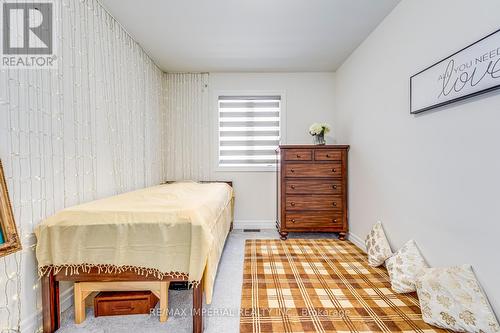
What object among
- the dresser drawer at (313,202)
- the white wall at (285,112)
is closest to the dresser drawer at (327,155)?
the dresser drawer at (313,202)

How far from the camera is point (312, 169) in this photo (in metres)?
3.02

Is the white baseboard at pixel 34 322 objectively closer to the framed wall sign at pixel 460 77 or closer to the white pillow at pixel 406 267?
the white pillow at pixel 406 267

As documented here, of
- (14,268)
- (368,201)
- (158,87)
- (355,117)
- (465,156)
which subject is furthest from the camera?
(158,87)

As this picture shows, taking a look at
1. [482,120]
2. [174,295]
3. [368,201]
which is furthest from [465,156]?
[174,295]

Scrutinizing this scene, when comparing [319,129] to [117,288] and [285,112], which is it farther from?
[117,288]

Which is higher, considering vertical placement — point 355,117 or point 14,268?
point 355,117

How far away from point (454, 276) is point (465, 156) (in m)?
0.69

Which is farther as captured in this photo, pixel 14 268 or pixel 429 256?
pixel 429 256

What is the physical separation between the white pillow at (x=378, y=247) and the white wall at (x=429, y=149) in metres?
0.07

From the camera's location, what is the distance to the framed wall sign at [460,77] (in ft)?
4.08

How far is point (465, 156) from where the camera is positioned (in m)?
1.42

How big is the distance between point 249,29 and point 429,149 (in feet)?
6.33

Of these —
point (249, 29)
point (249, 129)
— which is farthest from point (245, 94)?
point (249, 29)

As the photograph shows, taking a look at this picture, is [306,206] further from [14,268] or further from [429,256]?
[14,268]
